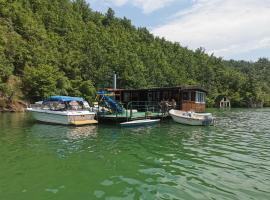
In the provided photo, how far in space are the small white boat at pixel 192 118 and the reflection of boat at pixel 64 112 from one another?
8.23 metres

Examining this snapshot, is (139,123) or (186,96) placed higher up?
(186,96)

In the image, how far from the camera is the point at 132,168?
42.5 feet

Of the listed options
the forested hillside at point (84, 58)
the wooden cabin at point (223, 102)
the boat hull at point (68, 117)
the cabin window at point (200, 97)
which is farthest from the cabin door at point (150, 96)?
the wooden cabin at point (223, 102)

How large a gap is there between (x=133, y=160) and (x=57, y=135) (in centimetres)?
999

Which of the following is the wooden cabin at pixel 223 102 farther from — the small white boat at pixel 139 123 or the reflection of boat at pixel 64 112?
the reflection of boat at pixel 64 112

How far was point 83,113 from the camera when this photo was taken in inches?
1157

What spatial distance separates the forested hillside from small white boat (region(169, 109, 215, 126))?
106 feet

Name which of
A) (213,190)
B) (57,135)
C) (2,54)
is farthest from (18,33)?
(213,190)

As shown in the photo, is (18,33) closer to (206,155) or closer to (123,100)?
(123,100)

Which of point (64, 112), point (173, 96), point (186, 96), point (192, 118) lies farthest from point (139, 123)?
point (186, 96)

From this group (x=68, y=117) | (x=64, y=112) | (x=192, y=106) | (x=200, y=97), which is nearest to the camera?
(x=68, y=117)

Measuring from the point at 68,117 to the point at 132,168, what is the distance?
16892 millimetres

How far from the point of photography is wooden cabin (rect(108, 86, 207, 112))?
3591 cm

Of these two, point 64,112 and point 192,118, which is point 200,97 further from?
point 64,112
